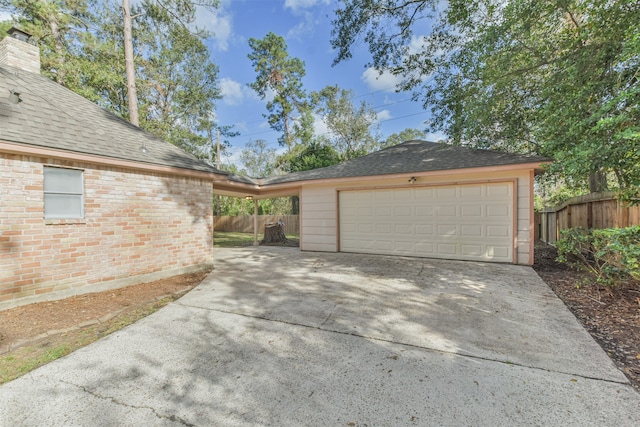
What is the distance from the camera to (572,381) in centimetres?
221

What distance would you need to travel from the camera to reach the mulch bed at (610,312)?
2620 millimetres

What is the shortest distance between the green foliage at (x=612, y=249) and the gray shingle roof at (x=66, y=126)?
24.5 ft

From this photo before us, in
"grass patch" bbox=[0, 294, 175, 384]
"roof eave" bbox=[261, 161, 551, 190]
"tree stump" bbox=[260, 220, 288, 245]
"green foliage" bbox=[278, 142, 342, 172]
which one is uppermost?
"green foliage" bbox=[278, 142, 342, 172]

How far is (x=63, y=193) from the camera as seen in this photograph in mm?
4543

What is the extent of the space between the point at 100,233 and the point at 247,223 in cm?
1504

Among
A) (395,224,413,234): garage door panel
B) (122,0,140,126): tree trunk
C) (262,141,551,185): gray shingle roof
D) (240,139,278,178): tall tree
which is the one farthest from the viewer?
(240,139,278,178): tall tree

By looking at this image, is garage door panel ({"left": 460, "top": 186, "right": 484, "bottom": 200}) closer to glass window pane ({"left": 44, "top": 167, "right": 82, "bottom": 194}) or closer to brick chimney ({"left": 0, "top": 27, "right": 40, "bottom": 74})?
glass window pane ({"left": 44, "top": 167, "right": 82, "bottom": 194})

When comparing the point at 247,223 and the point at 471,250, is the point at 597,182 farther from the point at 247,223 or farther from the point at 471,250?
the point at 247,223

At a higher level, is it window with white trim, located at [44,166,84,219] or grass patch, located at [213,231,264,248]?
window with white trim, located at [44,166,84,219]

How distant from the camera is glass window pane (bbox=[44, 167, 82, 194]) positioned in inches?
173

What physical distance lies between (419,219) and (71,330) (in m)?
7.58

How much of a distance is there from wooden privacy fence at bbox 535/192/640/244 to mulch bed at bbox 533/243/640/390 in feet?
3.81

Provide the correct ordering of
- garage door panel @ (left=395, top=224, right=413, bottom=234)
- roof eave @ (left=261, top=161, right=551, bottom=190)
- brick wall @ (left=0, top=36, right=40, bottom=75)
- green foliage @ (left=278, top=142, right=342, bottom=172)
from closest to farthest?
brick wall @ (left=0, top=36, right=40, bottom=75) → roof eave @ (left=261, top=161, right=551, bottom=190) → garage door panel @ (left=395, top=224, right=413, bottom=234) → green foliage @ (left=278, top=142, right=342, bottom=172)

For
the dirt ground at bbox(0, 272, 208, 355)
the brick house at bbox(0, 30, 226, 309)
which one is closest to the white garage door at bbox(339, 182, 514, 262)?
the brick house at bbox(0, 30, 226, 309)
